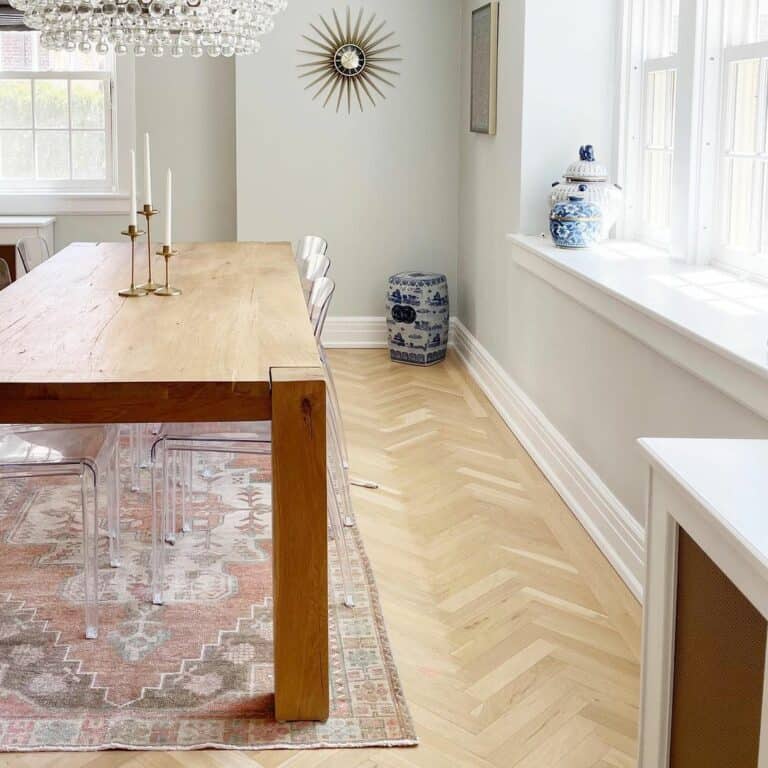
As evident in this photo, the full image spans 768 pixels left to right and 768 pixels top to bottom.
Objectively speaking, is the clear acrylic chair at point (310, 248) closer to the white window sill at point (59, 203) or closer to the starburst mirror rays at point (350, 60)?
the starburst mirror rays at point (350, 60)

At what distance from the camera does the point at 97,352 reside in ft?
9.32

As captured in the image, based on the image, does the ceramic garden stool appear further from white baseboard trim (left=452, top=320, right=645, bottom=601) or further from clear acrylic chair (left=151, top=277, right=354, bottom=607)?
clear acrylic chair (left=151, top=277, right=354, bottom=607)

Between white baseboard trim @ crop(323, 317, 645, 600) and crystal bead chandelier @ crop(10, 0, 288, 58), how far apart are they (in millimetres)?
1922

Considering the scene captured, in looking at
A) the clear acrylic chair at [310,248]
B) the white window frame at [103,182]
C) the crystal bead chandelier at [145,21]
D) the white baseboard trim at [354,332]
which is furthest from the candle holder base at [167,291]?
the white window frame at [103,182]

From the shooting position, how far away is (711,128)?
361 cm

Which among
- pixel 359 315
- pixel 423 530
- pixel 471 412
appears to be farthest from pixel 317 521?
pixel 359 315

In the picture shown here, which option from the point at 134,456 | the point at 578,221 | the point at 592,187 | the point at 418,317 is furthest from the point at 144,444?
the point at 418,317

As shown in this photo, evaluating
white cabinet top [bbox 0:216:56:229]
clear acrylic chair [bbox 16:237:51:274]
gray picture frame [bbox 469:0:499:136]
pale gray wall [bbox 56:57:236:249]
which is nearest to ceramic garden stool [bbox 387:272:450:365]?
gray picture frame [bbox 469:0:499:136]

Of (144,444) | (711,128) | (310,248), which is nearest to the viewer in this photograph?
(711,128)

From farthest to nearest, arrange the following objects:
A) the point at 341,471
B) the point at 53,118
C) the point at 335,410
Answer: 1. the point at 53,118
2. the point at 335,410
3. the point at 341,471

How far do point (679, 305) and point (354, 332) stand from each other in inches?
160

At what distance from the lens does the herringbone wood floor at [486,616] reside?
242 centimetres

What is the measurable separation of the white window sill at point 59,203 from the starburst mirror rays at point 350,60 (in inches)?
55.7

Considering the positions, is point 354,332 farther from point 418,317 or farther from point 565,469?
point 565,469
